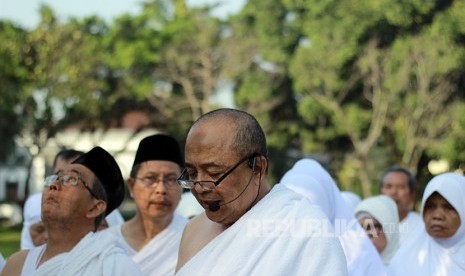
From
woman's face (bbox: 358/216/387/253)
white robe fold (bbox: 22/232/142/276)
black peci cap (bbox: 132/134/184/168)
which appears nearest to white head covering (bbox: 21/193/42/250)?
black peci cap (bbox: 132/134/184/168)

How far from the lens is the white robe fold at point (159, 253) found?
602 centimetres

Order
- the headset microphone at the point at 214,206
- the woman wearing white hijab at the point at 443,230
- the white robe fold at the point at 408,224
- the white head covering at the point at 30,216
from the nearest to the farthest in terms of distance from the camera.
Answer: the headset microphone at the point at 214,206, the woman wearing white hijab at the point at 443,230, the white head covering at the point at 30,216, the white robe fold at the point at 408,224

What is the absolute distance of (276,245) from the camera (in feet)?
12.4

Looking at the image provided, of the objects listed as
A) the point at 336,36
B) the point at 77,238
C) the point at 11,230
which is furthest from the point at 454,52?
the point at 77,238

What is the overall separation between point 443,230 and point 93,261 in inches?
118

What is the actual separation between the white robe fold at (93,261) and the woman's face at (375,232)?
3.44 meters

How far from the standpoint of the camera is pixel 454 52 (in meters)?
31.9

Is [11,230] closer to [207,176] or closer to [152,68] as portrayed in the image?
[152,68]

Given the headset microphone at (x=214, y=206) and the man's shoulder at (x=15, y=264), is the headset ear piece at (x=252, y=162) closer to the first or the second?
the headset microphone at (x=214, y=206)

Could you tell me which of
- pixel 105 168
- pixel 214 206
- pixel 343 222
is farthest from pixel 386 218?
pixel 214 206

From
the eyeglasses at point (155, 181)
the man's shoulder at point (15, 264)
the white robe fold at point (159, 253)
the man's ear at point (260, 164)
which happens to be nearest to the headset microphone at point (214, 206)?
the man's ear at point (260, 164)

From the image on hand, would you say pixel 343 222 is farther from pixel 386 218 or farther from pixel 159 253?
pixel 386 218

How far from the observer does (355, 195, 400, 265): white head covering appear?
7.71 metres

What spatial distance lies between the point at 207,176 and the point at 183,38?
3578 cm
